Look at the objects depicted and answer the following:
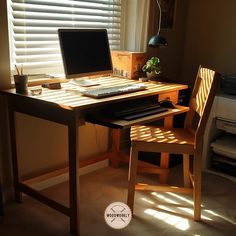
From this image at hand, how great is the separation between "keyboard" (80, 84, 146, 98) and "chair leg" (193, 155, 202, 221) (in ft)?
1.90

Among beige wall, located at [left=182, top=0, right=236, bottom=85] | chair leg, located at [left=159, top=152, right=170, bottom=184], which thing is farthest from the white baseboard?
beige wall, located at [left=182, top=0, right=236, bottom=85]

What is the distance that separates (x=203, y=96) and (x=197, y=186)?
55cm

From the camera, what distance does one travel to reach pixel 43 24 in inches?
92.3

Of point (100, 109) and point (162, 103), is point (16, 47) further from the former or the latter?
point (162, 103)

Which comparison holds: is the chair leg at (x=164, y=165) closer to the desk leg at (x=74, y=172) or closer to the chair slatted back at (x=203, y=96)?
the chair slatted back at (x=203, y=96)

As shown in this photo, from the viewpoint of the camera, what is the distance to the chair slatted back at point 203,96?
75.7 inches

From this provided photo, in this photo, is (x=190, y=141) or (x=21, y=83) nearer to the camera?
(x=21, y=83)

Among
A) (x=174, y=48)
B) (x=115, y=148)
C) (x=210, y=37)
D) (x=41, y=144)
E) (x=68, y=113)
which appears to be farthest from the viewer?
(x=174, y=48)

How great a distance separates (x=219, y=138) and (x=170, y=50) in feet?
3.09

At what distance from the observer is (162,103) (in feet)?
7.41

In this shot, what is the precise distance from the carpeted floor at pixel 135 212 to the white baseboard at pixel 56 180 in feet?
0.16

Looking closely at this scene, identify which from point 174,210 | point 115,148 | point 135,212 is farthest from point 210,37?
point 135,212

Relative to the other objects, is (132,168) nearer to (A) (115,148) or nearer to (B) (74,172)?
(B) (74,172)

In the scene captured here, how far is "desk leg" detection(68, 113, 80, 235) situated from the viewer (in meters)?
1.78
